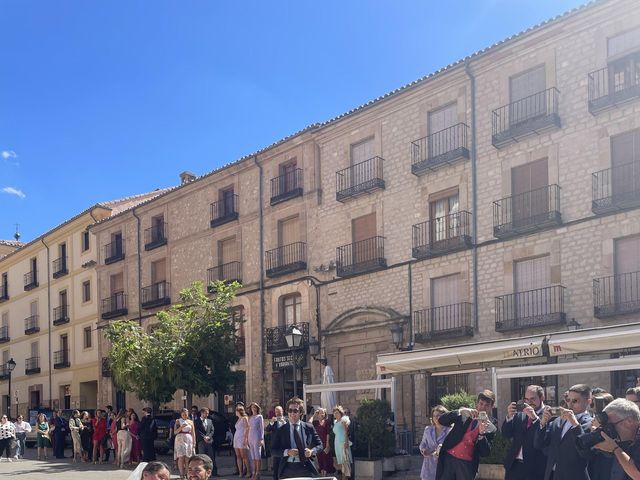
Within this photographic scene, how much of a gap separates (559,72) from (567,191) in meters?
3.01

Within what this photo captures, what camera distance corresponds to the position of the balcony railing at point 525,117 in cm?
2055

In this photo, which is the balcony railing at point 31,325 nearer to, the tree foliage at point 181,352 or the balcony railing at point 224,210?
the balcony railing at point 224,210

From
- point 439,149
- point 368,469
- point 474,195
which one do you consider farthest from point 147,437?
point 439,149

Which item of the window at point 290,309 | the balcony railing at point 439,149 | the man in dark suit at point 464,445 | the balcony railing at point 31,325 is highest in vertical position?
the balcony railing at point 439,149

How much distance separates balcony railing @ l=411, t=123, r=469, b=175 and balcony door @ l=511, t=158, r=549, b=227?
1673mm

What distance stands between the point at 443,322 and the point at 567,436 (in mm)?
15473

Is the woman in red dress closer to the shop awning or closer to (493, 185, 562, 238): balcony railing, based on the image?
the shop awning

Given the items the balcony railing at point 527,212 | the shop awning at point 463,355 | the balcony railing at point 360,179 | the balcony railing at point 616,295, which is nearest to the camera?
the shop awning at point 463,355

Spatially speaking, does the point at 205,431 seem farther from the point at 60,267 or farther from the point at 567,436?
the point at 60,267

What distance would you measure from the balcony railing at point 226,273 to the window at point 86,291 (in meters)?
10.8

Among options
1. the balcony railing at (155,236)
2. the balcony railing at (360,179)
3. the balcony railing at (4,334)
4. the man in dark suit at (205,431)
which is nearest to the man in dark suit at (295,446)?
the man in dark suit at (205,431)

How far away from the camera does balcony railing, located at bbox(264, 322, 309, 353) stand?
1040 inches

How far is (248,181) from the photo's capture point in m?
29.4

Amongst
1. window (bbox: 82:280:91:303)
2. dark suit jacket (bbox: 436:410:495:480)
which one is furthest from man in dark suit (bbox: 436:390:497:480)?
window (bbox: 82:280:91:303)
